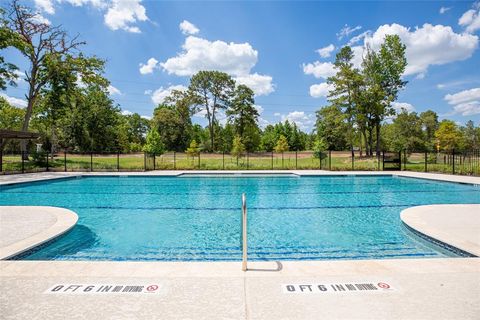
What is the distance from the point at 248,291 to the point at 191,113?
49.9 meters

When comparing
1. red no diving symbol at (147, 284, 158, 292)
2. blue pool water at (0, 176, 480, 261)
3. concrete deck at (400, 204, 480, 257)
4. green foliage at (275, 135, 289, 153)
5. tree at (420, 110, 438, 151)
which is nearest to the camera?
red no diving symbol at (147, 284, 158, 292)

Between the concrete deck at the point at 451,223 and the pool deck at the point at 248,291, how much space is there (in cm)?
84

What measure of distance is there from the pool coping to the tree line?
16638 millimetres

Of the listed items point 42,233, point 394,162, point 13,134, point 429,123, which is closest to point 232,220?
point 42,233

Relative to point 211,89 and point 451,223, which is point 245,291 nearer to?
point 451,223

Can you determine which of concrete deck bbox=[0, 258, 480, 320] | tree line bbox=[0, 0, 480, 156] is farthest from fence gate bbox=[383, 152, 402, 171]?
concrete deck bbox=[0, 258, 480, 320]

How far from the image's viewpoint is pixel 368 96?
1141 inches

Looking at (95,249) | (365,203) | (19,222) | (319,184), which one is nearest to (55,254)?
(95,249)

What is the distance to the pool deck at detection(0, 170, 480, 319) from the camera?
7.91ft

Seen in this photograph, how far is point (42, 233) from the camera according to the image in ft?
16.4

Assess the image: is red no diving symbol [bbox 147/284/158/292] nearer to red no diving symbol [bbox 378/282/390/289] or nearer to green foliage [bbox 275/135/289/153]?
red no diving symbol [bbox 378/282/390/289]

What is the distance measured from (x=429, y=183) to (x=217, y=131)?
4303cm

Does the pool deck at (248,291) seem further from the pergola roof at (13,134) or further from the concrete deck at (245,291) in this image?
the pergola roof at (13,134)

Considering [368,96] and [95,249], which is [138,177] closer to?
[95,249]
